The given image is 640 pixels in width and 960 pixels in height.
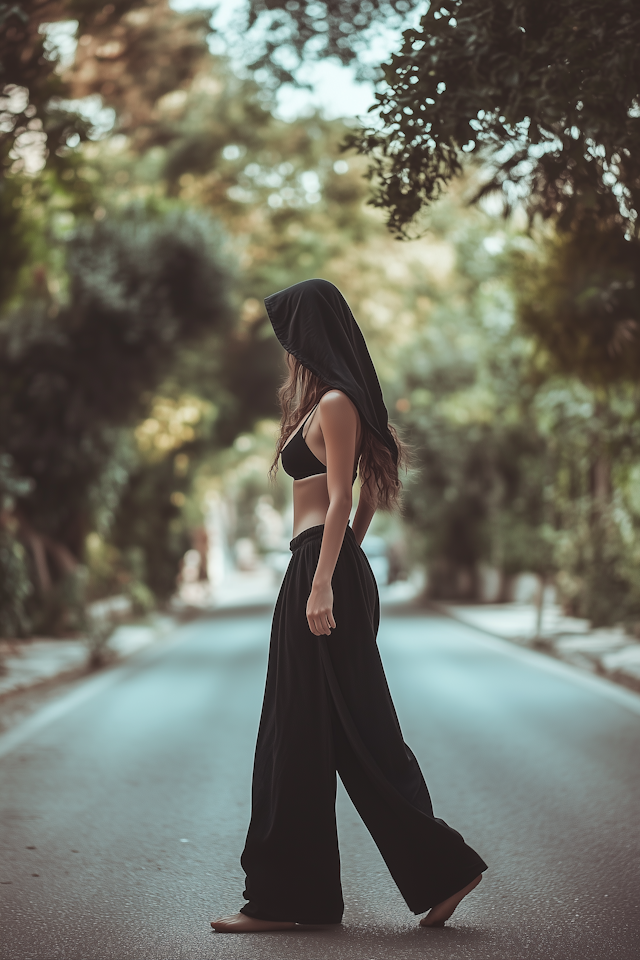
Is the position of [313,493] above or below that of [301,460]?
below

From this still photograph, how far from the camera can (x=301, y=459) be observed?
13.2 ft

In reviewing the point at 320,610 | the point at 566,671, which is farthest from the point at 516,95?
the point at 566,671

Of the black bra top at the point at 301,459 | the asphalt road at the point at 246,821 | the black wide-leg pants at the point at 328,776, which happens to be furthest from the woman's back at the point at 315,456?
the asphalt road at the point at 246,821

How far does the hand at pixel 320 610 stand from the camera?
3.74 metres

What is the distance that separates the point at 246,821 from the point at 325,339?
2.90 meters

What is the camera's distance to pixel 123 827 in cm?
554

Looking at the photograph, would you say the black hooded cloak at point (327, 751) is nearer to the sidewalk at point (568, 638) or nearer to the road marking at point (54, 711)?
the road marking at point (54, 711)

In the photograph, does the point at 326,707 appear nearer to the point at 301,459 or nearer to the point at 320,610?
the point at 320,610

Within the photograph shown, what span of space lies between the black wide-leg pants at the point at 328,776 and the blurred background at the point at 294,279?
2.70 meters

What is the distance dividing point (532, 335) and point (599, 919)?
28.8 feet

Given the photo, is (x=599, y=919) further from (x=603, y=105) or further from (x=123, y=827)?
(x=603, y=105)

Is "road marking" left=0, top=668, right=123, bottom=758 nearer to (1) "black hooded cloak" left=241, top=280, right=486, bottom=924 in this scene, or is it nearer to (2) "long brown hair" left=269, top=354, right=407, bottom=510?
(1) "black hooded cloak" left=241, top=280, right=486, bottom=924

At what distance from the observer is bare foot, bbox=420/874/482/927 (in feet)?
12.4

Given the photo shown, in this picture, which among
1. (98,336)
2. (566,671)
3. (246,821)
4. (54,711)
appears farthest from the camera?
(98,336)
